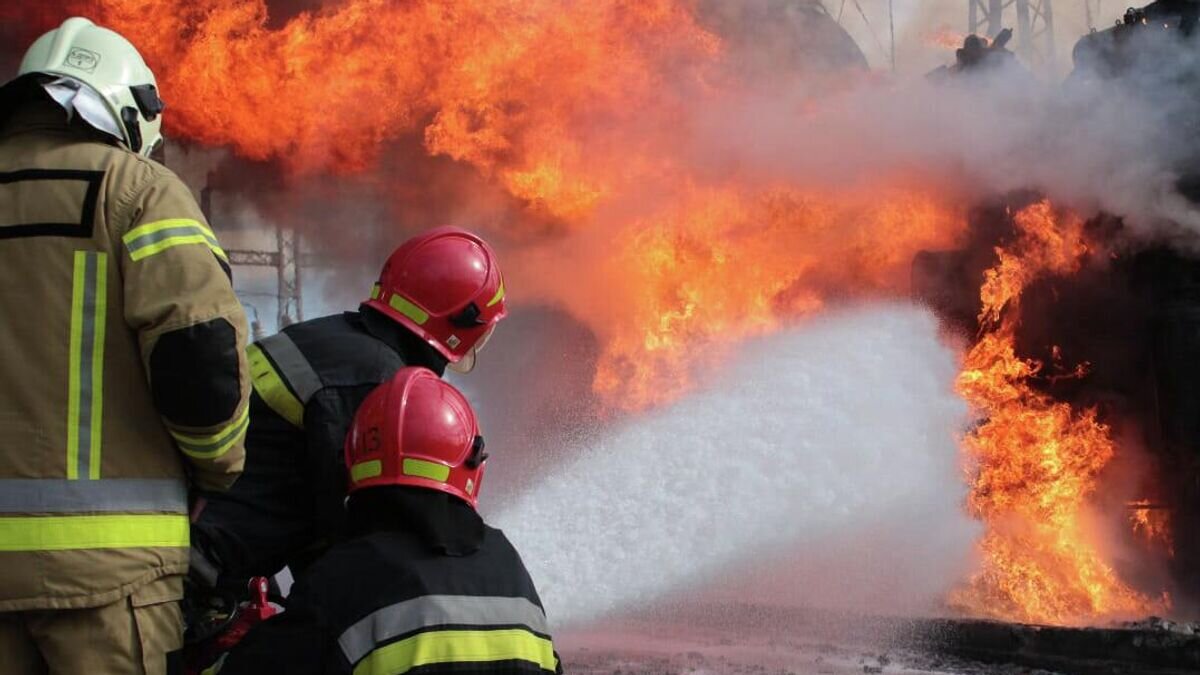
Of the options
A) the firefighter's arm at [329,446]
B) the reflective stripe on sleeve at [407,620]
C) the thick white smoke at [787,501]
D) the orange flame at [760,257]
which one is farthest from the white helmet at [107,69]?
the orange flame at [760,257]

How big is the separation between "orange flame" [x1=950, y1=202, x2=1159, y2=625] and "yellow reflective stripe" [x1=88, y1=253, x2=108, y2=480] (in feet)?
33.3

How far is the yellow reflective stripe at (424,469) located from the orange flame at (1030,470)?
969cm

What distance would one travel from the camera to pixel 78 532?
109 inches

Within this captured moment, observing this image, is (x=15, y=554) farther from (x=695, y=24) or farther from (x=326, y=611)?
(x=695, y=24)

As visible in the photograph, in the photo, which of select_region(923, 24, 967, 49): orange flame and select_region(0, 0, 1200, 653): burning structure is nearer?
select_region(0, 0, 1200, 653): burning structure

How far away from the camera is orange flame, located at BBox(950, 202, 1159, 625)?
11836 millimetres

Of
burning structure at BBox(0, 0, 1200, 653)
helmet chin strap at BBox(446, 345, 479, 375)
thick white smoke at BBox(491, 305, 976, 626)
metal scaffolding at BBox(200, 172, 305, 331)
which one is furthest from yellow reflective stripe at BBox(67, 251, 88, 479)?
metal scaffolding at BBox(200, 172, 305, 331)

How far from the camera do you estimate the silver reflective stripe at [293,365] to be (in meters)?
3.71

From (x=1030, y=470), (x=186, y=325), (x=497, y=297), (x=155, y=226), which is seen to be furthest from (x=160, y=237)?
(x=1030, y=470)

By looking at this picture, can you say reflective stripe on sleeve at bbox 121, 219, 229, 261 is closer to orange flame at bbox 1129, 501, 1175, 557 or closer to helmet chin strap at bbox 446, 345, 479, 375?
helmet chin strap at bbox 446, 345, 479, 375

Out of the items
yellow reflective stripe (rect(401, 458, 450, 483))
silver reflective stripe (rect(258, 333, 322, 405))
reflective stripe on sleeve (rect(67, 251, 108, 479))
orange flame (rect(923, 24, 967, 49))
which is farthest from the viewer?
orange flame (rect(923, 24, 967, 49))

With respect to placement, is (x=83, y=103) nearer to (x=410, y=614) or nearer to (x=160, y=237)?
(x=160, y=237)

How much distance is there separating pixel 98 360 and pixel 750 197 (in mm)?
12137

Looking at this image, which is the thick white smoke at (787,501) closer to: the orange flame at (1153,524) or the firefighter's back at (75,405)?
the orange flame at (1153,524)
